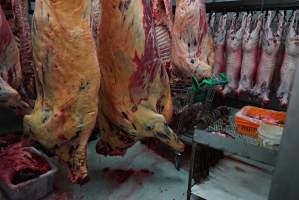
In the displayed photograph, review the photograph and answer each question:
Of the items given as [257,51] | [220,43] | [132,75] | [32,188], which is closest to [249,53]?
[257,51]

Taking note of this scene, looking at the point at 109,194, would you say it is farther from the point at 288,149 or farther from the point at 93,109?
the point at 288,149

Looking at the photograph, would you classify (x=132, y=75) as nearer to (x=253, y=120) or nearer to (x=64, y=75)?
(x=64, y=75)

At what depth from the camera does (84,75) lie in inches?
30.0

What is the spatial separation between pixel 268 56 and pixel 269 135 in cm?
72

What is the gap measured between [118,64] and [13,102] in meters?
0.37

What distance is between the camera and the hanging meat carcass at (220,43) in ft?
5.87

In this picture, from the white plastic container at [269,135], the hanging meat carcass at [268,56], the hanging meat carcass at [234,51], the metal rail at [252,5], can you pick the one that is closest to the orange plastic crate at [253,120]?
the white plastic container at [269,135]

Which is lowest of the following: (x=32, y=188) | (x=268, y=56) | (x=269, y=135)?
(x=32, y=188)

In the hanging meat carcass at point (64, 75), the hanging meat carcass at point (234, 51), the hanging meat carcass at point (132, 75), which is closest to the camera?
the hanging meat carcass at point (64, 75)

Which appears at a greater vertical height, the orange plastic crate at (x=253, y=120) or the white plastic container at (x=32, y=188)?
the orange plastic crate at (x=253, y=120)

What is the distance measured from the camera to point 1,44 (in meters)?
0.84

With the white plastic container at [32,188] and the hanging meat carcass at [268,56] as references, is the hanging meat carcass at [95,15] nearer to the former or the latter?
the white plastic container at [32,188]

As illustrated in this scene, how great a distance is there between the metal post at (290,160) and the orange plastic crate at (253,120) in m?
0.59

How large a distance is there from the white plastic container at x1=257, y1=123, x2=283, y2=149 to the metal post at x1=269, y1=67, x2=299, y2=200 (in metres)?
0.42
